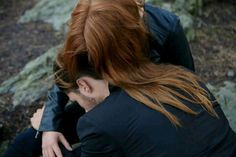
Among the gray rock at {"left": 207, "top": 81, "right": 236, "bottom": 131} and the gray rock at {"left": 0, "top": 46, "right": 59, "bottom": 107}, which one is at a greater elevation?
the gray rock at {"left": 207, "top": 81, "right": 236, "bottom": 131}

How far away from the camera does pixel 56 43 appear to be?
4.82 metres

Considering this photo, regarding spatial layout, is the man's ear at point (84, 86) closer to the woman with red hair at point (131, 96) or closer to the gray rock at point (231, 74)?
the woman with red hair at point (131, 96)

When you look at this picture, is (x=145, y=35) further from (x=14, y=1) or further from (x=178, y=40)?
(x=14, y=1)

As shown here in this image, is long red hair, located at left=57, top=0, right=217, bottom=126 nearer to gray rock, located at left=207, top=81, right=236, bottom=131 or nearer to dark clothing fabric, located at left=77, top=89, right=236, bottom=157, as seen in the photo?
dark clothing fabric, located at left=77, top=89, right=236, bottom=157

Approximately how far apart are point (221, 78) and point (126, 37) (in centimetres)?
221

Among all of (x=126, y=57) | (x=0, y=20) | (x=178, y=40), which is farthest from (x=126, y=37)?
(x=0, y=20)

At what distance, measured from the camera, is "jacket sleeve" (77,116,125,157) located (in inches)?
78.7

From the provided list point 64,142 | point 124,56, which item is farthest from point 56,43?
point 124,56

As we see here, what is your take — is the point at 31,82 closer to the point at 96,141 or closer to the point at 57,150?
the point at 57,150

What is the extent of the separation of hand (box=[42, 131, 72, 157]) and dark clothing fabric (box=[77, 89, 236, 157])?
0.61m

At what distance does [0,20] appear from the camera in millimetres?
5621

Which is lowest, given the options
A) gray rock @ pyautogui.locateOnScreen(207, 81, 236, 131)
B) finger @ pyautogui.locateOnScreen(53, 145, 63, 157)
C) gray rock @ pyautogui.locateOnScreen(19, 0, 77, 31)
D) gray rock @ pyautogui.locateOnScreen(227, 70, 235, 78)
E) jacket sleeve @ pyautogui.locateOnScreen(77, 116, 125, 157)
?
gray rock @ pyautogui.locateOnScreen(19, 0, 77, 31)

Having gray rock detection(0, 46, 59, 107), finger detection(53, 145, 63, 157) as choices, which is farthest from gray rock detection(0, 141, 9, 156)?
finger detection(53, 145, 63, 157)

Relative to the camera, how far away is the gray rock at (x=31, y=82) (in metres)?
3.78
